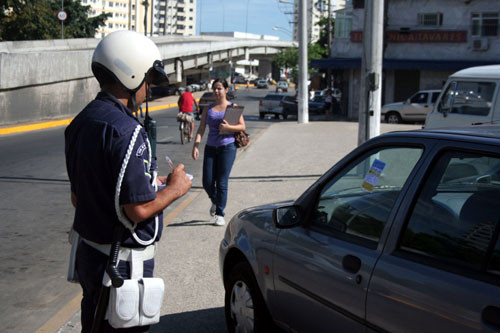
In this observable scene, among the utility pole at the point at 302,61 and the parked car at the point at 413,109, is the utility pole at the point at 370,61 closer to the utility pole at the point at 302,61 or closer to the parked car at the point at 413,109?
the utility pole at the point at 302,61

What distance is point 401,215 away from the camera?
3.06 metres

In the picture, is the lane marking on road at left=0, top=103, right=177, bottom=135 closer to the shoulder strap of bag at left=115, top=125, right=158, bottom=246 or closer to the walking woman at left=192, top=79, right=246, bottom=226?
the walking woman at left=192, top=79, right=246, bottom=226

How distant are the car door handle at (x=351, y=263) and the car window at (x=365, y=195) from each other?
92mm

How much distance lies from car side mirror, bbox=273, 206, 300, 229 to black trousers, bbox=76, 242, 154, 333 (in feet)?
3.27

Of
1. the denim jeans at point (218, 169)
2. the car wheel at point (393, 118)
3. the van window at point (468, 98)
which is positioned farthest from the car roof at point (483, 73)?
the car wheel at point (393, 118)

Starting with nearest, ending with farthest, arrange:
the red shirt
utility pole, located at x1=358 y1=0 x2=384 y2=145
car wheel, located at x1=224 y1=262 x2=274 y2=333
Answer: car wheel, located at x1=224 y1=262 x2=274 y2=333, utility pole, located at x1=358 y1=0 x2=384 y2=145, the red shirt

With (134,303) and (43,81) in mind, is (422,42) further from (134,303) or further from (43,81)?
(134,303)

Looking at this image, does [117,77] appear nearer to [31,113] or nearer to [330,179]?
[330,179]

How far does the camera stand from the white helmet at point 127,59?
2.96m

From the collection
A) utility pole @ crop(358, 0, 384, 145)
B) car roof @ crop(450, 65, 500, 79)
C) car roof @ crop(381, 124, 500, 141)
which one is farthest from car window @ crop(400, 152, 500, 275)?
utility pole @ crop(358, 0, 384, 145)

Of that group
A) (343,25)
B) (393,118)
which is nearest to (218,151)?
(393,118)

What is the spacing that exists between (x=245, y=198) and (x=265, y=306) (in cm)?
672

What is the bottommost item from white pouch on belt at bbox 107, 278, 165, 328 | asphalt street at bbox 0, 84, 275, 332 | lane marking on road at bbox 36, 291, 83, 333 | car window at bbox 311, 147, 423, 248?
lane marking on road at bbox 36, 291, 83, 333

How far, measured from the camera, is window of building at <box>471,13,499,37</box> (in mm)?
37156
